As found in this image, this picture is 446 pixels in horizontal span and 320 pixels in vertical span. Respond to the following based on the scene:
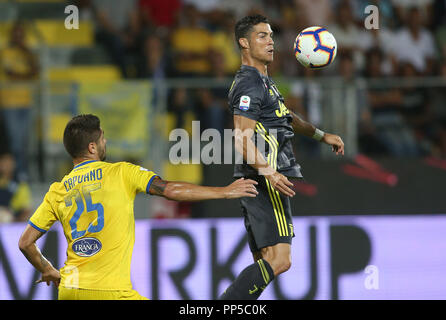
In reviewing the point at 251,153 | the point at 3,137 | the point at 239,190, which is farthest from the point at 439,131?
the point at 239,190

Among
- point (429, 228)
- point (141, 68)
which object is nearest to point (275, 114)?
point (429, 228)

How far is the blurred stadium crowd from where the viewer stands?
900cm

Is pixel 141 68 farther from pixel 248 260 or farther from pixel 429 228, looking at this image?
pixel 429 228

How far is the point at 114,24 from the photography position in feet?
38.7

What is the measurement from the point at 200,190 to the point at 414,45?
7.89 m

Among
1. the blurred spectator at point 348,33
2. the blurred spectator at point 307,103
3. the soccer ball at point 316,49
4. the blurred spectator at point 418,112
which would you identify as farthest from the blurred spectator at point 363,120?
the soccer ball at point 316,49

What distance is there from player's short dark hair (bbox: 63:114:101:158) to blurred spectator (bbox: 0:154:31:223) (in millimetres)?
4249

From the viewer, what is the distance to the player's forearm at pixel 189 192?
13.8ft

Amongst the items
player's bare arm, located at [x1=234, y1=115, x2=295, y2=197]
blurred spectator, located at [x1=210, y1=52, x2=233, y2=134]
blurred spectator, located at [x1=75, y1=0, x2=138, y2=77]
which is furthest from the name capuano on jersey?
blurred spectator, located at [x1=75, y1=0, x2=138, y2=77]

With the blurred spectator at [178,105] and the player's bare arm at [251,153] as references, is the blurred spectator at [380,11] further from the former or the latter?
the player's bare arm at [251,153]

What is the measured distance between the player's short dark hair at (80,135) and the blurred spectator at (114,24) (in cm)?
589

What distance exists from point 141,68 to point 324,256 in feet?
13.5

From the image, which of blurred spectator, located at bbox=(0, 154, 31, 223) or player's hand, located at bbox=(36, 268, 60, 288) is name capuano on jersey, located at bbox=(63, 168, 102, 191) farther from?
blurred spectator, located at bbox=(0, 154, 31, 223)

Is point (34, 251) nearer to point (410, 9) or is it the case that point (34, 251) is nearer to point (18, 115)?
point (18, 115)
